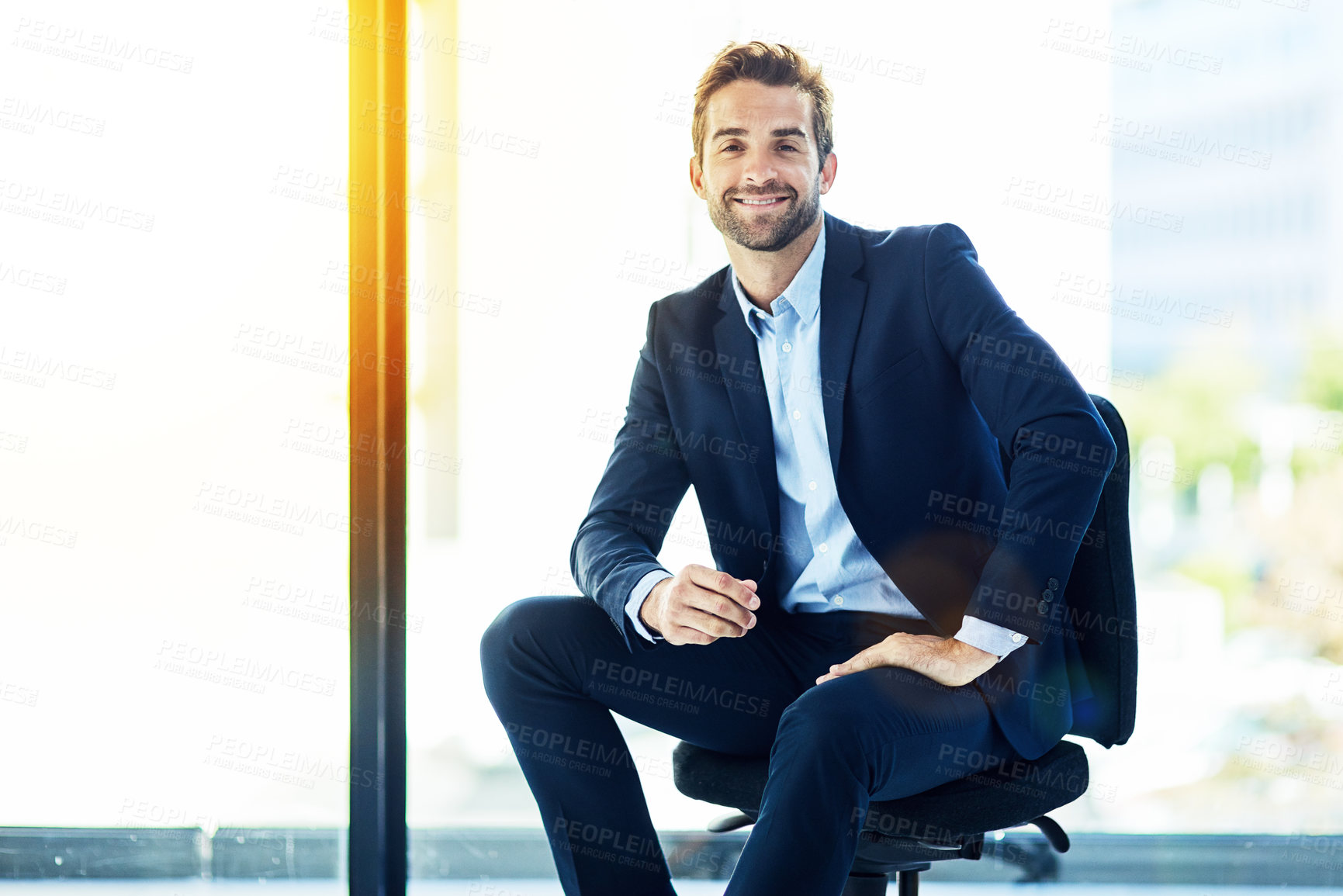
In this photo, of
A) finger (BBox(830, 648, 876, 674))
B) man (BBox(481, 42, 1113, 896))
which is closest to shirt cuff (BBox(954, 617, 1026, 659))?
man (BBox(481, 42, 1113, 896))

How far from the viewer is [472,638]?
191 cm

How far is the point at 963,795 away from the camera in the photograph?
3.16ft

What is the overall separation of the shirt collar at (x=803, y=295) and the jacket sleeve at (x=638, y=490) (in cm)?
17

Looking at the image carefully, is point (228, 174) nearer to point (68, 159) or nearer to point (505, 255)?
point (68, 159)

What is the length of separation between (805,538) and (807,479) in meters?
0.09

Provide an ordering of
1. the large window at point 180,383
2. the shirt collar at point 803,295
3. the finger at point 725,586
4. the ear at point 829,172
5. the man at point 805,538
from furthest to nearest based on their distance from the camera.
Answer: the large window at point 180,383 < the ear at point 829,172 < the shirt collar at point 803,295 < the finger at point 725,586 < the man at point 805,538

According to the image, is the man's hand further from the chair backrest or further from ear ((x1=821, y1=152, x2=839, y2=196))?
ear ((x1=821, y1=152, x2=839, y2=196))

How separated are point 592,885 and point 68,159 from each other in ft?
6.08

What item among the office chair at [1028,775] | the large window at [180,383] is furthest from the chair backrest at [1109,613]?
the large window at [180,383]

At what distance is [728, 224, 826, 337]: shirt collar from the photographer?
1.36 meters

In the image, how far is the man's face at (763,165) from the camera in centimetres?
137

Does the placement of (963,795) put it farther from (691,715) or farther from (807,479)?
(807,479)

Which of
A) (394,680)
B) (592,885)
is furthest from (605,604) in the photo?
(394,680)

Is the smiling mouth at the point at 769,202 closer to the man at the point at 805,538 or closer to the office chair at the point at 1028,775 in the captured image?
the man at the point at 805,538
